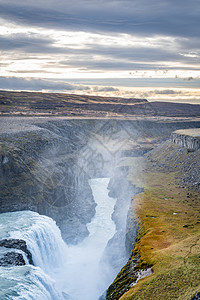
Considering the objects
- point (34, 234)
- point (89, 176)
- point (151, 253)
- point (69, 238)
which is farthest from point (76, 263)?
point (89, 176)

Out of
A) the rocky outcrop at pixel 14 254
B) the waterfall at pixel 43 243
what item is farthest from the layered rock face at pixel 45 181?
the rocky outcrop at pixel 14 254

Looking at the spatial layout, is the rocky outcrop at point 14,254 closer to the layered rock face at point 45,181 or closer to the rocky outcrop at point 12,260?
the rocky outcrop at point 12,260

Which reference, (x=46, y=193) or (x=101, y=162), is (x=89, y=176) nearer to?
(x=101, y=162)

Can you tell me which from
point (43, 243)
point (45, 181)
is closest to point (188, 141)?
point (45, 181)

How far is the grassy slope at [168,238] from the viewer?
22312 millimetres

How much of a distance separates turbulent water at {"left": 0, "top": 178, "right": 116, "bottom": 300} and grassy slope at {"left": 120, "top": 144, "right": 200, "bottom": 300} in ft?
31.9

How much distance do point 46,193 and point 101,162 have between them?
169 ft

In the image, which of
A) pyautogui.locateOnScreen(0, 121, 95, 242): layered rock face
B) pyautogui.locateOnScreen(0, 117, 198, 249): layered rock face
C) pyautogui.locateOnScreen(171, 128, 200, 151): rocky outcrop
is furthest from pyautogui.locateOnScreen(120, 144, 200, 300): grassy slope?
pyautogui.locateOnScreen(0, 121, 95, 242): layered rock face

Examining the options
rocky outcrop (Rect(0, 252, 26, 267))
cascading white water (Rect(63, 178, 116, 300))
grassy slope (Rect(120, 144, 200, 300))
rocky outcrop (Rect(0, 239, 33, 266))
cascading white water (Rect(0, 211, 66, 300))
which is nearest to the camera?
grassy slope (Rect(120, 144, 200, 300))

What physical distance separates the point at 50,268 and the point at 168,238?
17690 mm

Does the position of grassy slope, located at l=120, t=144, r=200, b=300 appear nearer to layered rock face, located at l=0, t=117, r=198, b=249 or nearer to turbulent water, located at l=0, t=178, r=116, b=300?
layered rock face, located at l=0, t=117, r=198, b=249

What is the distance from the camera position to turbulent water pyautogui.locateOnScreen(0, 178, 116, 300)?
27156 millimetres

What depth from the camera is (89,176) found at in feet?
310

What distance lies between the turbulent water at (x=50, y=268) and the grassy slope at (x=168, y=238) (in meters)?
9.74
